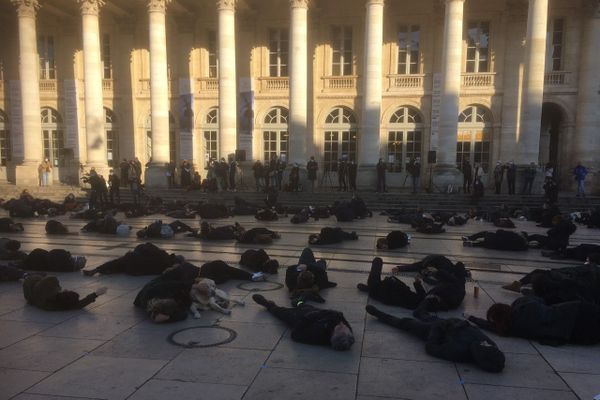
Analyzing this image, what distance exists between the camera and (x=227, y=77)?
2494cm

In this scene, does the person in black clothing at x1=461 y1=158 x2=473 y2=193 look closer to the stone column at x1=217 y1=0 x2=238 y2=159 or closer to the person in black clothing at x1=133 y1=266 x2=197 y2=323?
the stone column at x1=217 y1=0 x2=238 y2=159

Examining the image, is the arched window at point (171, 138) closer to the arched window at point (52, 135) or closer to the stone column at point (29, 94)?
the arched window at point (52, 135)

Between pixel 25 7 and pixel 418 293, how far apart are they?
27.9 metres

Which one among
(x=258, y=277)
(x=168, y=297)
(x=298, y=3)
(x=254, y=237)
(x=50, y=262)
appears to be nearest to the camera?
(x=168, y=297)

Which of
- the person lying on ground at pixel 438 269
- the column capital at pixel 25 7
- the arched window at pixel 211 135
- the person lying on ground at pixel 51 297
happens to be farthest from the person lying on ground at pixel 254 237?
the column capital at pixel 25 7

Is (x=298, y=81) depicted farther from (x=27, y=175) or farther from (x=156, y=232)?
(x=27, y=175)

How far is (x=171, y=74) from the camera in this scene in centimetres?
2864

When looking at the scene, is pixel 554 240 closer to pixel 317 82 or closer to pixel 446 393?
pixel 446 393

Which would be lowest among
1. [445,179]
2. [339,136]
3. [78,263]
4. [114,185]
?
[78,263]

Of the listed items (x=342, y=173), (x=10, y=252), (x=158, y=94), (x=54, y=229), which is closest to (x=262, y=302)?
(x=10, y=252)

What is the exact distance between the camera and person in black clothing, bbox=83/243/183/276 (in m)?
8.36

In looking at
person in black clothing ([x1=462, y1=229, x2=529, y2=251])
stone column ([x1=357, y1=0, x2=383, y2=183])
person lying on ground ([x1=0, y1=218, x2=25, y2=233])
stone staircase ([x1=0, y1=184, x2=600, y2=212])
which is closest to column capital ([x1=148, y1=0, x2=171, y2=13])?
stone staircase ([x1=0, y1=184, x2=600, y2=212])

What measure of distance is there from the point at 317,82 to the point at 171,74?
871 centimetres

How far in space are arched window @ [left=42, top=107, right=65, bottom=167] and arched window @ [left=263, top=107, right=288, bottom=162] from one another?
12854 millimetres
